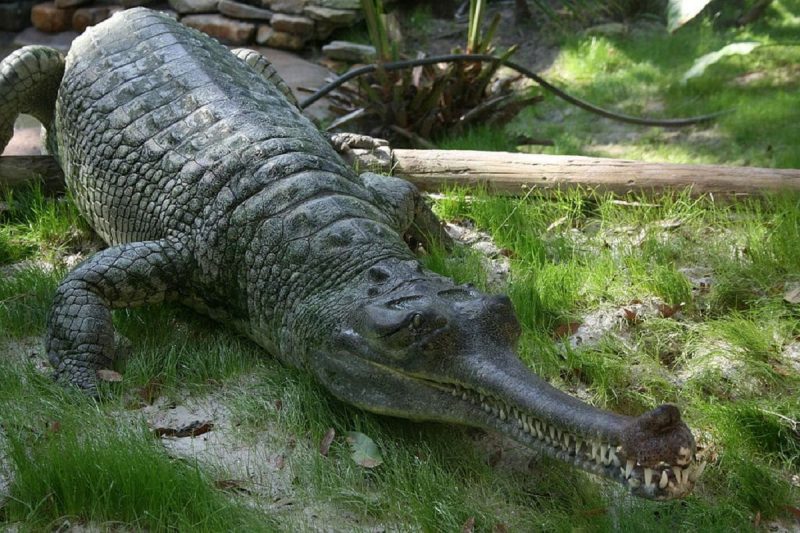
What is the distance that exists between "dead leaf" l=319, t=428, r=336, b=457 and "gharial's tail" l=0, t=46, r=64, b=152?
345 centimetres

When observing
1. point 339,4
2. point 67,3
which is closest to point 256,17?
point 339,4

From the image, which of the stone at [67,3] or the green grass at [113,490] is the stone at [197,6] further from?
the green grass at [113,490]

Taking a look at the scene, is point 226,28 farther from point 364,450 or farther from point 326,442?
point 364,450

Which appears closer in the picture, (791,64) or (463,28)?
(791,64)

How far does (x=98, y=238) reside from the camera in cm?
551

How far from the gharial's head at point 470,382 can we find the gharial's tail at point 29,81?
124 inches

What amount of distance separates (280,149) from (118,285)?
1.05 m

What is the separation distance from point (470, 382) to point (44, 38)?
9603mm

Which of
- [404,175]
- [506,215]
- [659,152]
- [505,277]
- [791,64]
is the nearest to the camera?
[505,277]

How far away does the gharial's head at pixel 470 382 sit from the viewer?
2518 millimetres

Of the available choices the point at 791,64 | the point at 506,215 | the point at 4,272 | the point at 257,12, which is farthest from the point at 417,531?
the point at 257,12

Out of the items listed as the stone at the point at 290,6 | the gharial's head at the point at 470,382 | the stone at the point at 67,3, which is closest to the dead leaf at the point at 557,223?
the gharial's head at the point at 470,382

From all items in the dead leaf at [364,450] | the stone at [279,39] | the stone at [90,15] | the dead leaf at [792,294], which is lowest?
the dead leaf at [364,450]

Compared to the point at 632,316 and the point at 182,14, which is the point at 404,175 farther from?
the point at 182,14
